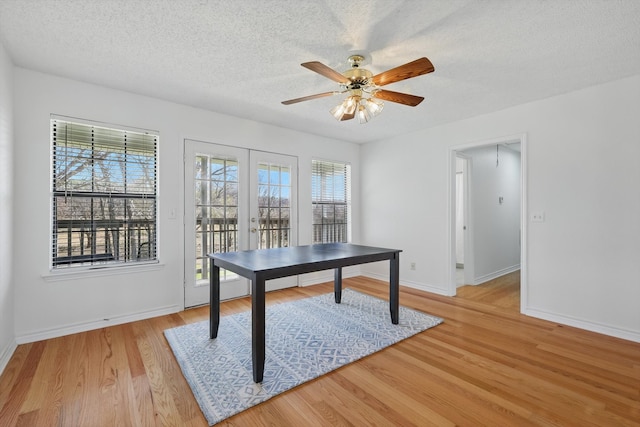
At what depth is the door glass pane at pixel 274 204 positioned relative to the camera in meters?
4.15

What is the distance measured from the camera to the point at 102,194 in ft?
9.70

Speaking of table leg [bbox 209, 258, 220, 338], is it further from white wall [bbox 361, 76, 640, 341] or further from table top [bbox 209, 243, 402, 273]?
white wall [bbox 361, 76, 640, 341]

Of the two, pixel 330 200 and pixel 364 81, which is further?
pixel 330 200

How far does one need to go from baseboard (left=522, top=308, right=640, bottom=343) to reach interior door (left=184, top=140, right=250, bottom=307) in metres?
3.51

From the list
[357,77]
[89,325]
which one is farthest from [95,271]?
[357,77]

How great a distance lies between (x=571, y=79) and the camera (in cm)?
273

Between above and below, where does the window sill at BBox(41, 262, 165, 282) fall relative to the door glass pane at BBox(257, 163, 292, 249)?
below

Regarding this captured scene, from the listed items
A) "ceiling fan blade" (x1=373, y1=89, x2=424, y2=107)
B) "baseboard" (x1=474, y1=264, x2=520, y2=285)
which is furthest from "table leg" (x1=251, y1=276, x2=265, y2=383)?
"baseboard" (x1=474, y1=264, x2=520, y2=285)

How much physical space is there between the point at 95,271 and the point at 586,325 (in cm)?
492

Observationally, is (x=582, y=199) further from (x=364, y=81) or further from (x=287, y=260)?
(x=287, y=260)

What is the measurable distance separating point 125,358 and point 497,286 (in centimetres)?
482

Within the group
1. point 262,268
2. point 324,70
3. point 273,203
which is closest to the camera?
point 324,70

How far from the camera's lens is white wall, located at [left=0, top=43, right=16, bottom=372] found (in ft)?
7.22

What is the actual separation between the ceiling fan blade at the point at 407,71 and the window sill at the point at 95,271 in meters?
2.95
